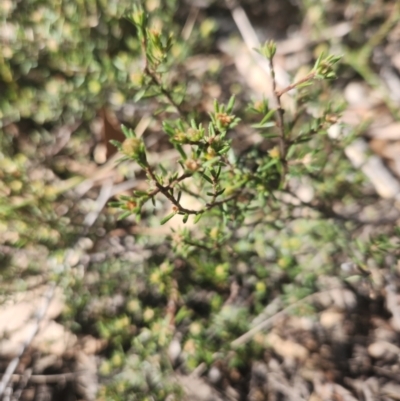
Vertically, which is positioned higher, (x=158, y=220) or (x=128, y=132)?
(x=158, y=220)

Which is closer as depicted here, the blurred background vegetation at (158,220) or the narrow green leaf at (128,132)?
the narrow green leaf at (128,132)

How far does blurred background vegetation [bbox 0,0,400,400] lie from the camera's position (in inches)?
85.4

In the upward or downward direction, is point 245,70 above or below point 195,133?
above

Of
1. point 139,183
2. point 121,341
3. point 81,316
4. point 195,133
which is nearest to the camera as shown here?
point 195,133

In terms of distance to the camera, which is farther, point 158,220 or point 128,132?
point 158,220

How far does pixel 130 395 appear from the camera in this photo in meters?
2.11

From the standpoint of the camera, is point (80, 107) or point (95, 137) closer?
point (80, 107)

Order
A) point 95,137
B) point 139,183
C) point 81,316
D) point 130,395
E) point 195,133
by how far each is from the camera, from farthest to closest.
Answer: point 95,137 → point 139,183 → point 81,316 → point 130,395 → point 195,133

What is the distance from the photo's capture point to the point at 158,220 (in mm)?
2406

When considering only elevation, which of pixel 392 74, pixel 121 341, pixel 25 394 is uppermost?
pixel 392 74

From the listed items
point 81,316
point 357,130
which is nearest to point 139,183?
point 81,316

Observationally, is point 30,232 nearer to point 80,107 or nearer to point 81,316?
point 81,316

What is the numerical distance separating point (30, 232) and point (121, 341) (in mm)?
866

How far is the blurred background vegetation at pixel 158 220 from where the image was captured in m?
2.17
